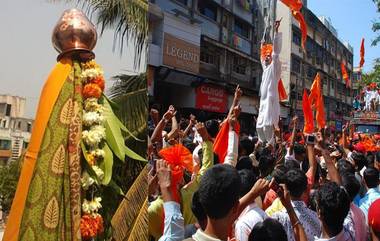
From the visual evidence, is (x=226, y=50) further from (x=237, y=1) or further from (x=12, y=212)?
(x=12, y=212)

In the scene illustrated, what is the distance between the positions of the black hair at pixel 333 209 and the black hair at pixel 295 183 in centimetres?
31

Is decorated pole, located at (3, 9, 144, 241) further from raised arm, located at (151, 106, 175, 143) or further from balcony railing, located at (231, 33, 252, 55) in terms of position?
balcony railing, located at (231, 33, 252, 55)

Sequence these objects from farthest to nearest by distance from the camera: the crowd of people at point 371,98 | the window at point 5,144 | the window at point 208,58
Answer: the window at point 208,58
the crowd of people at point 371,98
the window at point 5,144

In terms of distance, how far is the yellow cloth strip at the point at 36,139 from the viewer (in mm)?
1522

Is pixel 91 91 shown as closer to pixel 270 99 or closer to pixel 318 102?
pixel 270 99

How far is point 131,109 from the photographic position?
6.16 ft

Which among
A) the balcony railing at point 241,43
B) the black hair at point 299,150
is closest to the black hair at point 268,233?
the black hair at point 299,150

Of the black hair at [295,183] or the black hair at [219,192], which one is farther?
the black hair at [295,183]

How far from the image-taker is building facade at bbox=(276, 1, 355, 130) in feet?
121

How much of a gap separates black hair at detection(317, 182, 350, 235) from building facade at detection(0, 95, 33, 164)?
6.46 feet

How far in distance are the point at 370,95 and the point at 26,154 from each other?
25090 millimetres

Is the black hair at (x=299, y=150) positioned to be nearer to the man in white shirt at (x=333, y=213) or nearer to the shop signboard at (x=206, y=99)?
the shop signboard at (x=206, y=99)

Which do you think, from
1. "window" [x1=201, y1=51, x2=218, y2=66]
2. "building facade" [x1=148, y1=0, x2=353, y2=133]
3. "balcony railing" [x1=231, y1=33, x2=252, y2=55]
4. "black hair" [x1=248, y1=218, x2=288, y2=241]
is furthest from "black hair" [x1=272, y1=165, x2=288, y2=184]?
"balcony railing" [x1=231, y1=33, x2=252, y2=55]

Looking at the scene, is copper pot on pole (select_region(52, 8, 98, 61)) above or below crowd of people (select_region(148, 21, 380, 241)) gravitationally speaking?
above
